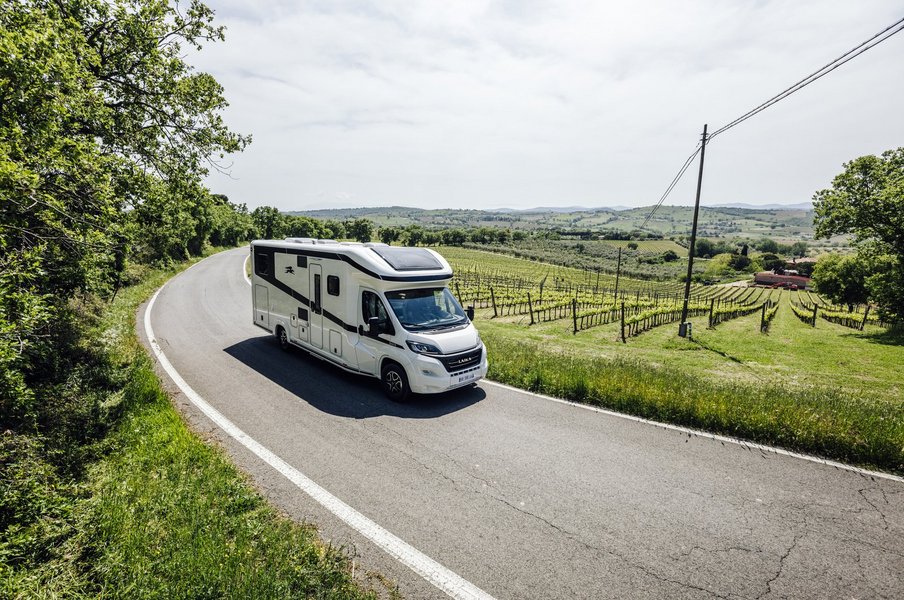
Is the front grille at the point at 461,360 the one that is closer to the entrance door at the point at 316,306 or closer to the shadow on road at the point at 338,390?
the shadow on road at the point at 338,390

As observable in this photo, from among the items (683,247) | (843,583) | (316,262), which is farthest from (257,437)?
(683,247)

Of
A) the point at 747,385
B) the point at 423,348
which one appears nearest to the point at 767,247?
the point at 747,385

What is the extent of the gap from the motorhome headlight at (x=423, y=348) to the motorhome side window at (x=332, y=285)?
2.55 metres

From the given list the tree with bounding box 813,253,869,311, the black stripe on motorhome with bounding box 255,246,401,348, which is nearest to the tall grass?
the black stripe on motorhome with bounding box 255,246,401,348

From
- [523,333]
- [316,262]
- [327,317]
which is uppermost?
[316,262]

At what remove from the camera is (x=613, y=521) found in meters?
5.02

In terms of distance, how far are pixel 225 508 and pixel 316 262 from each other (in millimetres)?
6528

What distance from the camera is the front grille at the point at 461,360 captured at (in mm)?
8422

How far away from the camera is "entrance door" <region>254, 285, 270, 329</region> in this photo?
12586 millimetres

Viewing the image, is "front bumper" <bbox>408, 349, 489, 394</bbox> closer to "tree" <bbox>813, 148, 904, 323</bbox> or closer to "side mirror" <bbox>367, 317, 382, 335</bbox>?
"side mirror" <bbox>367, 317, 382, 335</bbox>

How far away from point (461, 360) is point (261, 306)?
7.57m

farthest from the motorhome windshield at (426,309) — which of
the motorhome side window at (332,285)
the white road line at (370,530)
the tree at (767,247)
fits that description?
the tree at (767,247)

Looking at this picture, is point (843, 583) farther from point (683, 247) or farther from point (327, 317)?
point (683, 247)

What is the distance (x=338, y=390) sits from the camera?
9195mm
